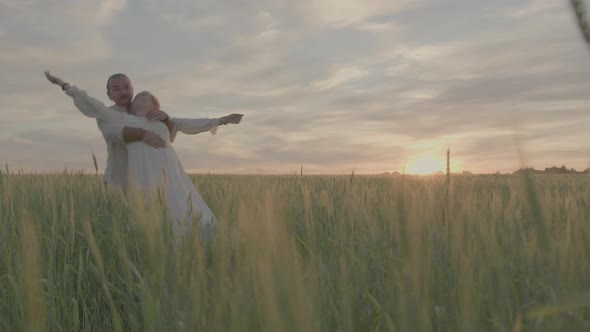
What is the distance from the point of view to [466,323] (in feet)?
2.23

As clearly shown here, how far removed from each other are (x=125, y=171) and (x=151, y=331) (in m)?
3.27

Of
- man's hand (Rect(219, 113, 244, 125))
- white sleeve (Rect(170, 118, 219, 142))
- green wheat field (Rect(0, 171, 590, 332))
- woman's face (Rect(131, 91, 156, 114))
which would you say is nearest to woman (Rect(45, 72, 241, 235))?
woman's face (Rect(131, 91, 156, 114))

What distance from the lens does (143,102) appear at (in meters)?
3.71

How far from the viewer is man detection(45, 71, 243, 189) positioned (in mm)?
3646

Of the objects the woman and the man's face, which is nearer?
the woman

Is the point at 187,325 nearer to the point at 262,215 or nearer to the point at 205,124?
the point at 262,215

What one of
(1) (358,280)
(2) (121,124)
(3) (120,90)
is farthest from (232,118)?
(1) (358,280)

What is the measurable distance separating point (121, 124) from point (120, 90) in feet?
2.02

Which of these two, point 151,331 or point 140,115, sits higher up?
point 140,115

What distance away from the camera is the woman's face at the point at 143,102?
3.72m

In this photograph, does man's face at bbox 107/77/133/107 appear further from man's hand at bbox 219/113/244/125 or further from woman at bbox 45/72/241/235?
man's hand at bbox 219/113/244/125

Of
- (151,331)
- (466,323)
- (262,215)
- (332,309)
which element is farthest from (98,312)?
(466,323)

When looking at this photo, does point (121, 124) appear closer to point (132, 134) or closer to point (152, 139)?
point (132, 134)

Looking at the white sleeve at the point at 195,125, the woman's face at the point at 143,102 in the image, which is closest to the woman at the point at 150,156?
the woman's face at the point at 143,102
